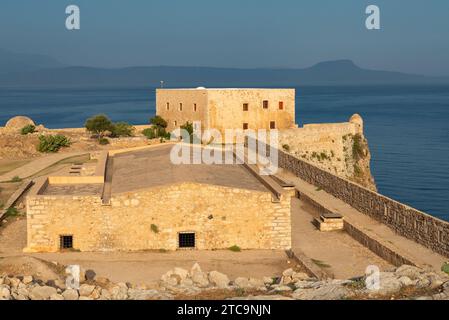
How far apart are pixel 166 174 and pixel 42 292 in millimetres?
6980

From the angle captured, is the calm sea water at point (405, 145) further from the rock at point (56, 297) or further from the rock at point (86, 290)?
the rock at point (56, 297)

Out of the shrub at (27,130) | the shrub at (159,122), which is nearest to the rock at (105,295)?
the shrub at (159,122)

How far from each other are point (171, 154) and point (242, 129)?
1942cm

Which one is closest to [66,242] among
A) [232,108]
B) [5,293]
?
[5,293]

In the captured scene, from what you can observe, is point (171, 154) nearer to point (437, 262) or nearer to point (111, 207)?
point (111, 207)

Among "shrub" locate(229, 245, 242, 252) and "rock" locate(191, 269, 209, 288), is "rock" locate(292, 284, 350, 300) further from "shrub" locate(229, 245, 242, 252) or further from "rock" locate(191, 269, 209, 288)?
"shrub" locate(229, 245, 242, 252)

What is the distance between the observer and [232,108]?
40375 millimetres

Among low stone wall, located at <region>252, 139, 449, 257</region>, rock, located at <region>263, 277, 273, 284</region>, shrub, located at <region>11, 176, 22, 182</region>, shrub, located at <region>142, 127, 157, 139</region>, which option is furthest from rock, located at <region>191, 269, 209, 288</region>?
shrub, located at <region>142, 127, 157, 139</region>

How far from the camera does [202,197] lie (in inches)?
617

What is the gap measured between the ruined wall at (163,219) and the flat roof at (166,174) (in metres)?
0.49

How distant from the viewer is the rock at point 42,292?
10409mm

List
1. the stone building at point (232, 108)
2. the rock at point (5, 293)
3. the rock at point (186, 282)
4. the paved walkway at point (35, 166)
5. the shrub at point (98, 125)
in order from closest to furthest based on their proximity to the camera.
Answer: the rock at point (5, 293), the rock at point (186, 282), the paved walkway at point (35, 166), the stone building at point (232, 108), the shrub at point (98, 125)

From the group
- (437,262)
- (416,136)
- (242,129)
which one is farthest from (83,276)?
(416,136)

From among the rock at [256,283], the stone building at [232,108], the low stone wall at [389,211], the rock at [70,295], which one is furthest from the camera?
the stone building at [232,108]
